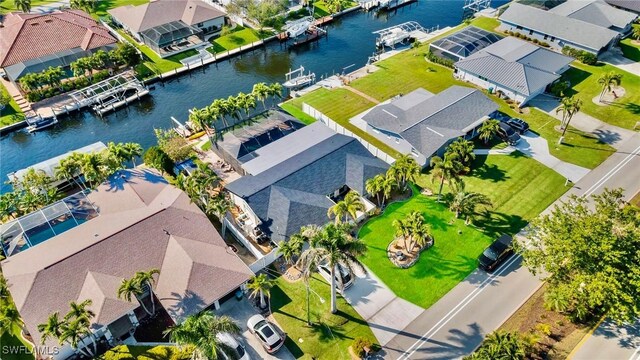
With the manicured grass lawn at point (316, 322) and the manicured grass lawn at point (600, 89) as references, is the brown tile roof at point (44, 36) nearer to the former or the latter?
the manicured grass lawn at point (316, 322)

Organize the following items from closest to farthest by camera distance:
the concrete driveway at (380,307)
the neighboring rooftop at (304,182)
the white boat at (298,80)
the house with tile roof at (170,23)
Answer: the concrete driveway at (380,307) < the neighboring rooftop at (304,182) < the white boat at (298,80) < the house with tile roof at (170,23)

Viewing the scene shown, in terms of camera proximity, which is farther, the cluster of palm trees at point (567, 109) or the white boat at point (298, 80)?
the white boat at point (298, 80)

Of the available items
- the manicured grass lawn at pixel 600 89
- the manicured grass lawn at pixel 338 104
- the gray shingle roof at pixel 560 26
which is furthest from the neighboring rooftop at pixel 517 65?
the manicured grass lawn at pixel 338 104

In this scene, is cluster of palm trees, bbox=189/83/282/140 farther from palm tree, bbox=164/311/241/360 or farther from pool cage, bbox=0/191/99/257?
palm tree, bbox=164/311/241/360

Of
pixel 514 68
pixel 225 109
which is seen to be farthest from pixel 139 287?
pixel 514 68

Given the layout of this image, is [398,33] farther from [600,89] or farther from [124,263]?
[124,263]

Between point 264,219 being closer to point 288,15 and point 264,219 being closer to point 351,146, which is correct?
point 351,146

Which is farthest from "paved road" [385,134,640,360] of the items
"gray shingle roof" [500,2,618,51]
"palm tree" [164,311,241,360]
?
"gray shingle roof" [500,2,618,51]
